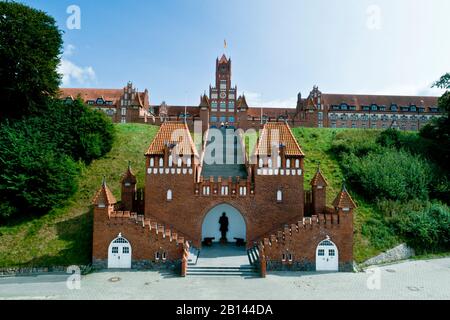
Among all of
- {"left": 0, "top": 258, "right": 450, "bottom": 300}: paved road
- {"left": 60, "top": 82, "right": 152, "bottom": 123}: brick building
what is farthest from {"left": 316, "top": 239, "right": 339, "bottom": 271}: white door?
{"left": 60, "top": 82, "right": 152, "bottom": 123}: brick building

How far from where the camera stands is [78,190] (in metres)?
27.6

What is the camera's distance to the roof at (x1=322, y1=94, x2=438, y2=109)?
69.5m

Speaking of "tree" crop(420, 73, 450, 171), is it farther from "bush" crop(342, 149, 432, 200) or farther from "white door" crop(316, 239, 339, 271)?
"white door" crop(316, 239, 339, 271)

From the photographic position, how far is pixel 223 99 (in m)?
64.8

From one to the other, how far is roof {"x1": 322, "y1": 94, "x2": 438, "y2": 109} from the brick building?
3906 cm

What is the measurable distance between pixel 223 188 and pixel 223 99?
44.2 m

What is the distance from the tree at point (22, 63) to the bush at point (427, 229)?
1375 inches

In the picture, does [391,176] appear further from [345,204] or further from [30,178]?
[30,178]

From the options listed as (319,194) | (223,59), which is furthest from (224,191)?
(223,59)

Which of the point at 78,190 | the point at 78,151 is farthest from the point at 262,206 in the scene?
the point at 78,151

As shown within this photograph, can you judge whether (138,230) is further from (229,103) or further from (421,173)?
(229,103)

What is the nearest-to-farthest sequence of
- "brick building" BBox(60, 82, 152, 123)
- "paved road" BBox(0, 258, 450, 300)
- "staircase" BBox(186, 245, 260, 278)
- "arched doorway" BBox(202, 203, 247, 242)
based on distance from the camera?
1. "paved road" BBox(0, 258, 450, 300)
2. "staircase" BBox(186, 245, 260, 278)
3. "arched doorway" BBox(202, 203, 247, 242)
4. "brick building" BBox(60, 82, 152, 123)

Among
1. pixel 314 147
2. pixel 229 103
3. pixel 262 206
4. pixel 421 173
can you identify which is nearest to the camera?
pixel 262 206
